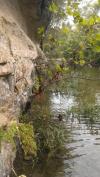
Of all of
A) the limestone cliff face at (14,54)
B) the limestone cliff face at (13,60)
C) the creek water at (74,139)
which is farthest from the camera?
the creek water at (74,139)

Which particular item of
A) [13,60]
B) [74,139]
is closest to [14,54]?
[13,60]

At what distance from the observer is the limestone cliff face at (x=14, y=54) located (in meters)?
8.52

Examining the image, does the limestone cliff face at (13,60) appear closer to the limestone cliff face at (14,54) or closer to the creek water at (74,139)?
the limestone cliff face at (14,54)

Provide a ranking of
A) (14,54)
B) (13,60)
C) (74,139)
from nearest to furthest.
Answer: (13,60)
(14,54)
(74,139)

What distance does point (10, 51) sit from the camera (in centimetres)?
922

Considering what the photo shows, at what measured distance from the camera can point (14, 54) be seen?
9.47 meters

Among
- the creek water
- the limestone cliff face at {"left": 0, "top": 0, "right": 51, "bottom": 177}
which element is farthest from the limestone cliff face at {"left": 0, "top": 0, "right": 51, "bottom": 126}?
the creek water

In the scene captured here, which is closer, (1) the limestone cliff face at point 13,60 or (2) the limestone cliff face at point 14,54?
(1) the limestone cliff face at point 13,60

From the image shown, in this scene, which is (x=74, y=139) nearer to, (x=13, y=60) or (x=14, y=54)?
(x=14, y=54)

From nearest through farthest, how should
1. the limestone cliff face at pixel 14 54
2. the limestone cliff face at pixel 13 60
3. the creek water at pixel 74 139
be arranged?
the limestone cliff face at pixel 13 60, the limestone cliff face at pixel 14 54, the creek water at pixel 74 139

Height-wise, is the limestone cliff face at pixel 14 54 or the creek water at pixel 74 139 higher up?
the limestone cliff face at pixel 14 54

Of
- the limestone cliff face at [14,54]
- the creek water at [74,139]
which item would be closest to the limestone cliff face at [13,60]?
the limestone cliff face at [14,54]

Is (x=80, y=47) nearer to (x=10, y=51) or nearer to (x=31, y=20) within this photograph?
(x=31, y=20)

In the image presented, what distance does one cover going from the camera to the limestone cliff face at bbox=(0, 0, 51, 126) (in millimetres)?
8516
